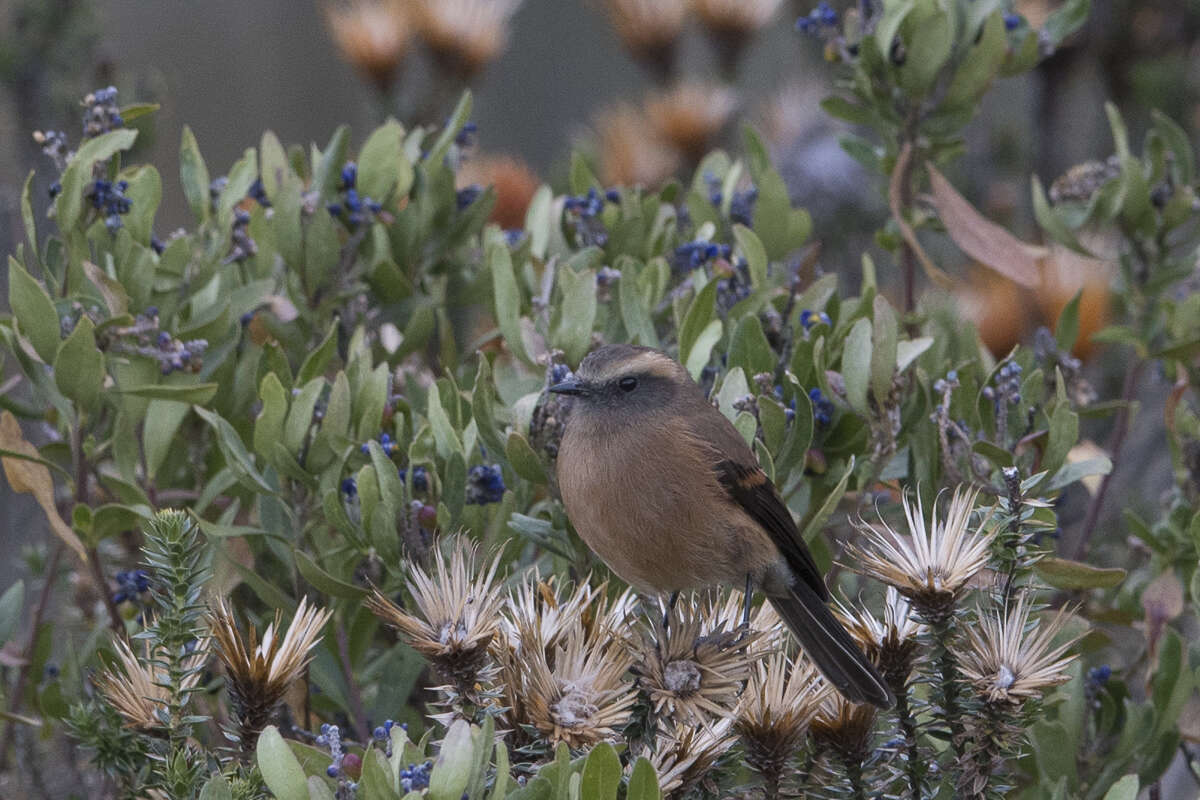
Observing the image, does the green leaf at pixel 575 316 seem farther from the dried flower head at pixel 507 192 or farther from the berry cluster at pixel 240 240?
the dried flower head at pixel 507 192

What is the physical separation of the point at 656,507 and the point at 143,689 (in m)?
1.04

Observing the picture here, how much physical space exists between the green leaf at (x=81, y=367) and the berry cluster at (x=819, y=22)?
1881 millimetres

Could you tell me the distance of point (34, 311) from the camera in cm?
254

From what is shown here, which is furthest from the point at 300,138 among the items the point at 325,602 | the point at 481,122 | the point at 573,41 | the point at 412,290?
the point at 325,602

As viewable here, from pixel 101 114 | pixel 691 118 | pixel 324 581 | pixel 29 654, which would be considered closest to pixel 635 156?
pixel 691 118

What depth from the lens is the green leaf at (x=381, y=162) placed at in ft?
10.3

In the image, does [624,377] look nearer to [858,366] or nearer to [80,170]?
[858,366]

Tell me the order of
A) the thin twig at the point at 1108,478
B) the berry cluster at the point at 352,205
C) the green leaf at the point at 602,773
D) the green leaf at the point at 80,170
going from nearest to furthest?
the green leaf at the point at 602,773
the green leaf at the point at 80,170
the berry cluster at the point at 352,205
the thin twig at the point at 1108,478

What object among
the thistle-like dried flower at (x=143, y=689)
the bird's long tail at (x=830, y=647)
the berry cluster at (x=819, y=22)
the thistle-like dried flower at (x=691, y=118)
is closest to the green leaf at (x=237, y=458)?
the thistle-like dried flower at (x=143, y=689)

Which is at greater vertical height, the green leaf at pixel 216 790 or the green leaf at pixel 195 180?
the green leaf at pixel 195 180

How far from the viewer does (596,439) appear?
2.66 meters

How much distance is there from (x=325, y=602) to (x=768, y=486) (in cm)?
95

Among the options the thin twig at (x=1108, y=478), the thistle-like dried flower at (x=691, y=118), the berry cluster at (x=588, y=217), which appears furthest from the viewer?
the thistle-like dried flower at (x=691, y=118)

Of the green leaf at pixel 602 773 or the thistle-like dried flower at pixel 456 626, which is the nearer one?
the green leaf at pixel 602 773
